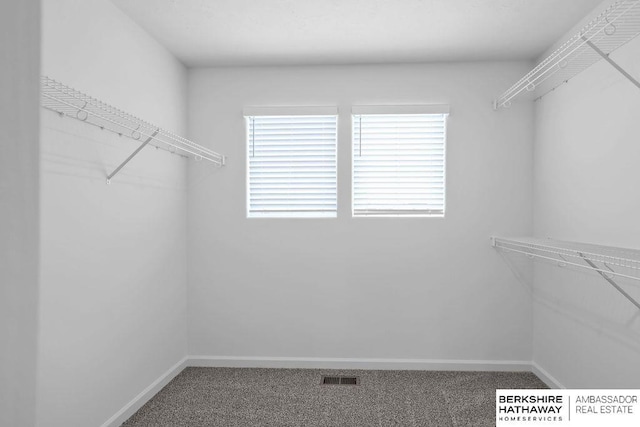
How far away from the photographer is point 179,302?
3666 millimetres

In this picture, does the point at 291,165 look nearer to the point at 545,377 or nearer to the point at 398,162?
the point at 398,162

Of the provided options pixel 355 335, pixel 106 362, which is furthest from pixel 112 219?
pixel 355 335

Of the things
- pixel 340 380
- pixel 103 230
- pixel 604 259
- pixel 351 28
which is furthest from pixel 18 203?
pixel 340 380

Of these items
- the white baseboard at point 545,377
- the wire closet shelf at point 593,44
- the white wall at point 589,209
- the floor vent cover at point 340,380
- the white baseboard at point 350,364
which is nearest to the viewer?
the wire closet shelf at point 593,44

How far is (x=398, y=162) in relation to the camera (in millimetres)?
3756

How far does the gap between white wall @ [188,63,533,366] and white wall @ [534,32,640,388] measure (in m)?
0.27

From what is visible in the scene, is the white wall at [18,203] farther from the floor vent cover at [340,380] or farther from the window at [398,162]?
the window at [398,162]

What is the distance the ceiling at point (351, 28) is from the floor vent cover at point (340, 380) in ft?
8.17

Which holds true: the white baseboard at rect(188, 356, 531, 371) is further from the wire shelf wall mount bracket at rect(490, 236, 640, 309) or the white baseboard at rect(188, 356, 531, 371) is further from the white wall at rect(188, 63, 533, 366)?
the wire shelf wall mount bracket at rect(490, 236, 640, 309)

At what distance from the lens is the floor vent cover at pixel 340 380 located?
339cm

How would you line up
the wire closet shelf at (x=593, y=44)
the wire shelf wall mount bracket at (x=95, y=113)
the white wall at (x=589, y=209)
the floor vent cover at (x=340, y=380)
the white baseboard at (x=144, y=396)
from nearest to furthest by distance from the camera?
the wire shelf wall mount bracket at (x=95, y=113) → the wire closet shelf at (x=593, y=44) → the white wall at (x=589, y=209) → the white baseboard at (x=144, y=396) → the floor vent cover at (x=340, y=380)

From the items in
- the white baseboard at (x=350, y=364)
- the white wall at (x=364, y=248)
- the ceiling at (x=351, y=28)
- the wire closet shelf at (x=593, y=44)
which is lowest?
the white baseboard at (x=350, y=364)

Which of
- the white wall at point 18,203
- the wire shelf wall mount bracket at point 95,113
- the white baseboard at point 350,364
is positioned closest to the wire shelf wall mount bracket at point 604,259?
the white baseboard at point 350,364

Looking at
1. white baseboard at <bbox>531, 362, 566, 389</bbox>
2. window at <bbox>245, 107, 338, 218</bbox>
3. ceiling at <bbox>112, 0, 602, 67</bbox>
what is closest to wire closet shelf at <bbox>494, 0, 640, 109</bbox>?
ceiling at <bbox>112, 0, 602, 67</bbox>
